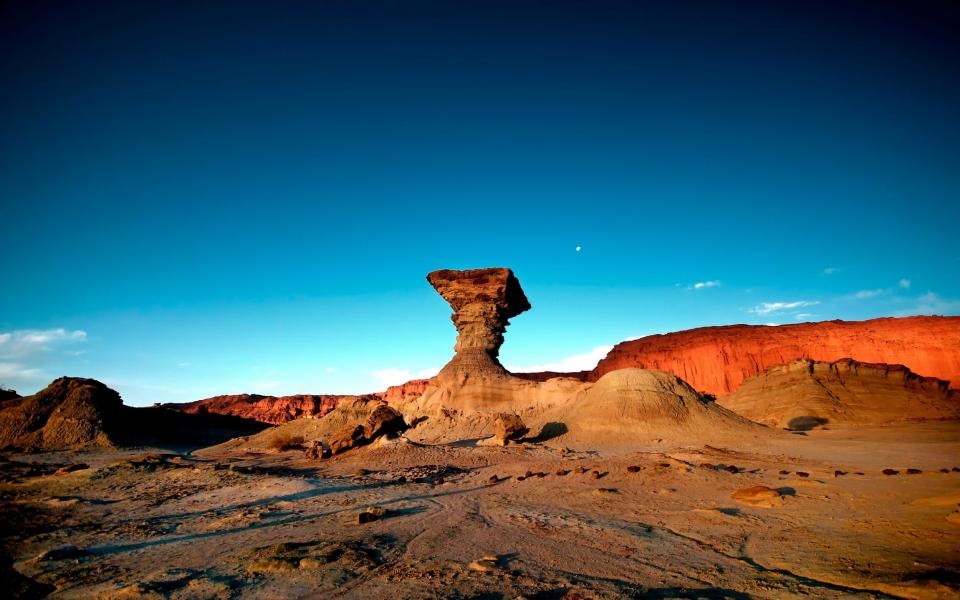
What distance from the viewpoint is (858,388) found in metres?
32.3

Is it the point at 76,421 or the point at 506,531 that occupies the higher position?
the point at 76,421

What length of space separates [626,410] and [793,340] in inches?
2003

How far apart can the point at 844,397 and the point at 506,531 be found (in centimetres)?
3694

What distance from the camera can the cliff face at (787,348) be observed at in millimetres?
48688

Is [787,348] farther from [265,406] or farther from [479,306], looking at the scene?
[265,406]

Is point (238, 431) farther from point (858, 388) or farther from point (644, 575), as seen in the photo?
point (858, 388)

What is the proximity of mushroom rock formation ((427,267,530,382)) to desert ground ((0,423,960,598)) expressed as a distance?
62.2 feet

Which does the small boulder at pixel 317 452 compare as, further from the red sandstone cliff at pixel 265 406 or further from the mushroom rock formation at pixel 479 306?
the red sandstone cliff at pixel 265 406

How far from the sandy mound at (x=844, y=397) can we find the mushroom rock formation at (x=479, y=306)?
2142cm

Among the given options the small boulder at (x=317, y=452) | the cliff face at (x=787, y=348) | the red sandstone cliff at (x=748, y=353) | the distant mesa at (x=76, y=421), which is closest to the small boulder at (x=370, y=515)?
the small boulder at (x=317, y=452)

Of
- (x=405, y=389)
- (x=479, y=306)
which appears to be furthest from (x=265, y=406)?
(x=479, y=306)

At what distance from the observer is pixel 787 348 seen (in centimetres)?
5772

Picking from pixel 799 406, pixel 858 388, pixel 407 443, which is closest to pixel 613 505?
pixel 407 443

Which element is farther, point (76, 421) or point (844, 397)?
point (844, 397)
